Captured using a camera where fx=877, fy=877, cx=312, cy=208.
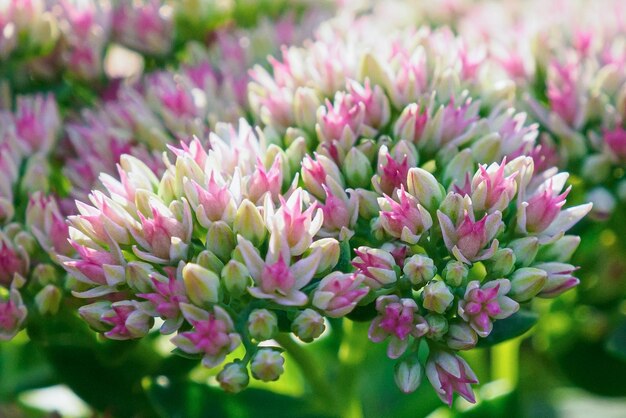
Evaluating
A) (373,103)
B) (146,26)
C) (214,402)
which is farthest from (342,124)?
(146,26)

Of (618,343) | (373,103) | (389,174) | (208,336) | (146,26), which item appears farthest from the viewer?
(146,26)

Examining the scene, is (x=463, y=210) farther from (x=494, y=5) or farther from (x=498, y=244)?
(x=494, y=5)

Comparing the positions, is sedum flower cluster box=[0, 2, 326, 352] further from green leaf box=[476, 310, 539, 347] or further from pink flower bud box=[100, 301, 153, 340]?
green leaf box=[476, 310, 539, 347]

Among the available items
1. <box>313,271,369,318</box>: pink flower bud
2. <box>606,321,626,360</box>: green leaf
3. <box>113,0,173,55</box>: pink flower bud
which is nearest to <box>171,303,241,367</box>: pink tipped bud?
<box>313,271,369,318</box>: pink flower bud

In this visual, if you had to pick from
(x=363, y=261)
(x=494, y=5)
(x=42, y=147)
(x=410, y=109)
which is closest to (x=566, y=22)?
(x=494, y=5)

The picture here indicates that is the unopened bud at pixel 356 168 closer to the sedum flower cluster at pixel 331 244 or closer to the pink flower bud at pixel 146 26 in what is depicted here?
the sedum flower cluster at pixel 331 244

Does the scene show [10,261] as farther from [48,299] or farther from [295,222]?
[295,222]

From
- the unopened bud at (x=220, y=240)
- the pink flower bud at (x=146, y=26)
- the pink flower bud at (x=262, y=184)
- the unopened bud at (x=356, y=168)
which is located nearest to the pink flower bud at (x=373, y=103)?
the unopened bud at (x=356, y=168)
